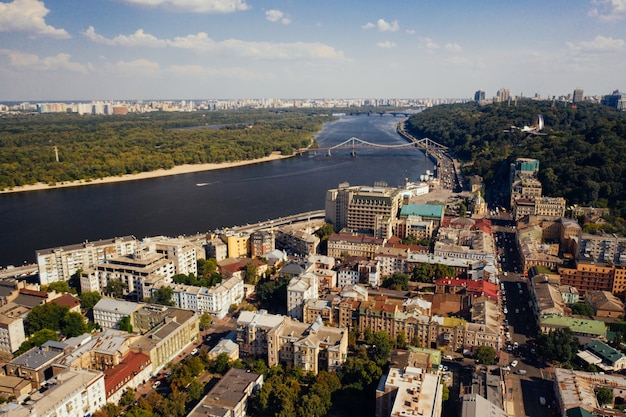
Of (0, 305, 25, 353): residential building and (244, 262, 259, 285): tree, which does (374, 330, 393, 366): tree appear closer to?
(244, 262, 259, 285): tree

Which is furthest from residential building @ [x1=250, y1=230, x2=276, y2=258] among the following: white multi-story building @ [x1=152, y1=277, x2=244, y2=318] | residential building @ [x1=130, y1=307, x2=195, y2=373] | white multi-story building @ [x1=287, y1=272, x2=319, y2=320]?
residential building @ [x1=130, y1=307, x2=195, y2=373]

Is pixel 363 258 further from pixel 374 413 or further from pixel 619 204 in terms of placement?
pixel 619 204

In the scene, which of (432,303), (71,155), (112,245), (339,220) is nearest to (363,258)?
(432,303)

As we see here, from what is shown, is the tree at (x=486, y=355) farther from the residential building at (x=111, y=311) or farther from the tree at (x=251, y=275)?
the residential building at (x=111, y=311)

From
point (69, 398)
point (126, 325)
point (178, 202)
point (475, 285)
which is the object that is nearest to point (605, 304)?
point (475, 285)

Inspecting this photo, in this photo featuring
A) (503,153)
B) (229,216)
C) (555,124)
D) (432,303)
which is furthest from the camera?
(555,124)

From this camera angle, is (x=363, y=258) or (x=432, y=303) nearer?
(x=432, y=303)
